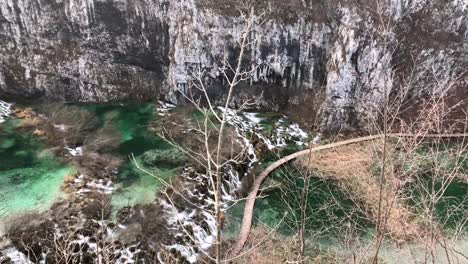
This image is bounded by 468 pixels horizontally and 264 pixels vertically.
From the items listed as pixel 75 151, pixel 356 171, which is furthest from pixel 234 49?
pixel 75 151

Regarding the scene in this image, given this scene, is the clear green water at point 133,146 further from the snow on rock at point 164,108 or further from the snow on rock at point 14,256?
the snow on rock at point 14,256

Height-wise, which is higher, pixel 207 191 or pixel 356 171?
pixel 356 171

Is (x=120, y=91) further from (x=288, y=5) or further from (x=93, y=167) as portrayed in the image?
(x=288, y=5)

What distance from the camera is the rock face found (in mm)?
33281

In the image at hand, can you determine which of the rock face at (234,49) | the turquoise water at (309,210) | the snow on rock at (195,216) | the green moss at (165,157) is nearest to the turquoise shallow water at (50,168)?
the green moss at (165,157)

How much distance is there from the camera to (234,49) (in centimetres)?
3559

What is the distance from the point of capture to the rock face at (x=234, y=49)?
109ft

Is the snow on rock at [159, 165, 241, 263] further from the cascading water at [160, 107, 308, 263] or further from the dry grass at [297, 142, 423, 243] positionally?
the dry grass at [297, 142, 423, 243]

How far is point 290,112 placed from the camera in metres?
35.4

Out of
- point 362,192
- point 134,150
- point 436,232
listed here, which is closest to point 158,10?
point 134,150

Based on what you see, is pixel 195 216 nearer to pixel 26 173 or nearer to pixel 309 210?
pixel 309 210

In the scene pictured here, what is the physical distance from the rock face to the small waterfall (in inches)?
77.0

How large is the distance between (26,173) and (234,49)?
17.1 m

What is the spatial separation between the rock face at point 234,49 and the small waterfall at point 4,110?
1956 mm
